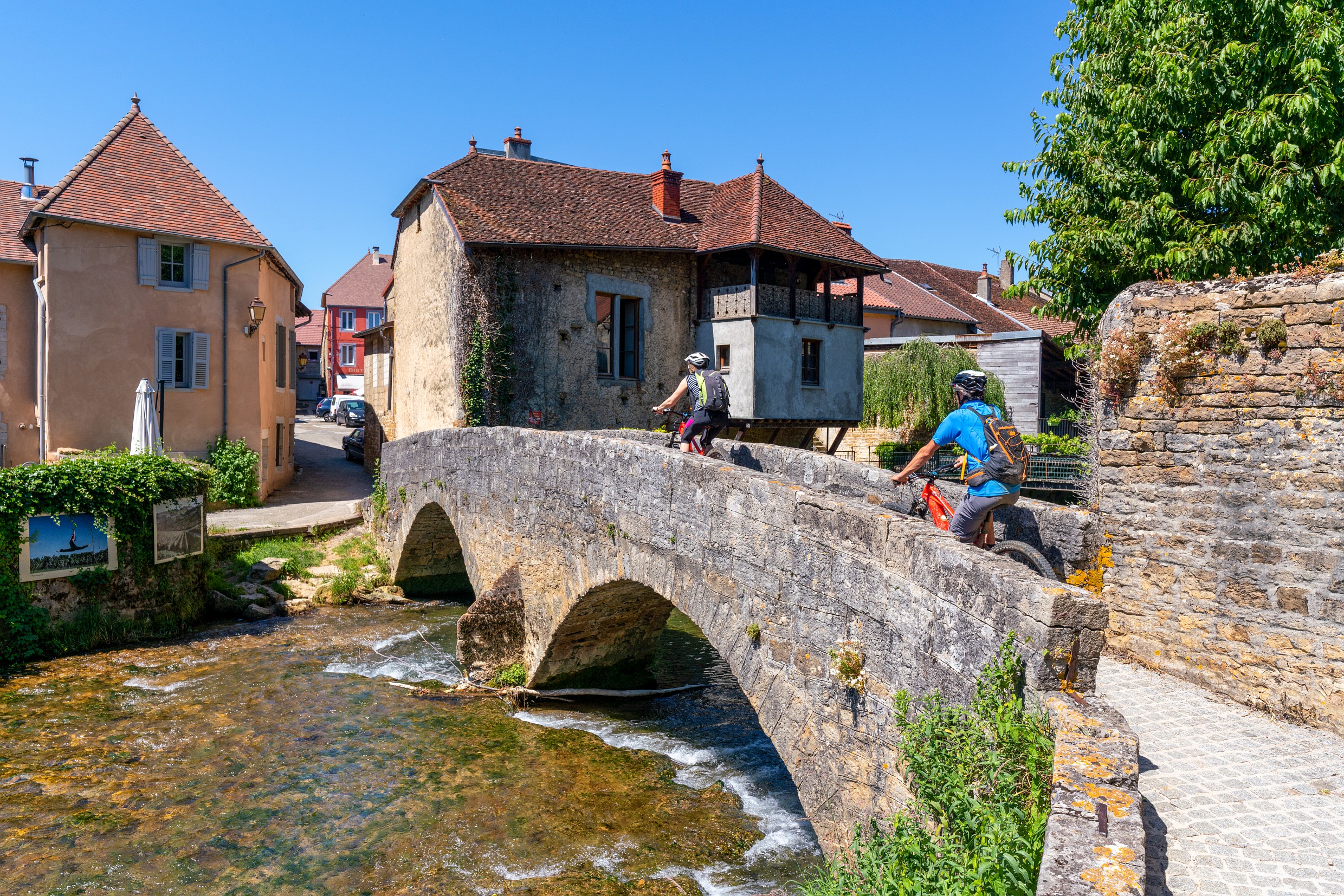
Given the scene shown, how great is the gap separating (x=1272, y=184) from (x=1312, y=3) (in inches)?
85.8

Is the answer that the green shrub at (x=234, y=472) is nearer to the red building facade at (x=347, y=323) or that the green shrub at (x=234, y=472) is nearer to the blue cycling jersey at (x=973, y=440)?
the blue cycling jersey at (x=973, y=440)

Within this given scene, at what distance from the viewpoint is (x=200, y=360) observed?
64.7 ft

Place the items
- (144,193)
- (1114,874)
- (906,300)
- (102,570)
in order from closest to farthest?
1. (1114,874)
2. (102,570)
3. (144,193)
4. (906,300)

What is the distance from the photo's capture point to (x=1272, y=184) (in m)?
10.2

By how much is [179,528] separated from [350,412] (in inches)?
1145

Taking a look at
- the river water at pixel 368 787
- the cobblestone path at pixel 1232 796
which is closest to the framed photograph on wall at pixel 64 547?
the river water at pixel 368 787

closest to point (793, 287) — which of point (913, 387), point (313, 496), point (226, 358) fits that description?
point (913, 387)

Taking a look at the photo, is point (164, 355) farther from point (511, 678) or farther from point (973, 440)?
point (973, 440)

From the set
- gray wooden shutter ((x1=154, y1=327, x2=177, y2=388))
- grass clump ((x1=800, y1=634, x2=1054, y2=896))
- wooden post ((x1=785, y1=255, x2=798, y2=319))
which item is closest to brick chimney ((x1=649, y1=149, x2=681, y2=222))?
wooden post ((x1=785, y1=255, x2=798, y2=319))

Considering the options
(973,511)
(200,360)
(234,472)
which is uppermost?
(200,360)

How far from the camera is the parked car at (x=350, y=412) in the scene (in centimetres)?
4103

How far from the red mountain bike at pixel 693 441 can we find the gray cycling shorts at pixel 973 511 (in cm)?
319

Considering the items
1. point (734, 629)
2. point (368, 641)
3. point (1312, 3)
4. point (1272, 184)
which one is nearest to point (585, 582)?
point (734, 629)

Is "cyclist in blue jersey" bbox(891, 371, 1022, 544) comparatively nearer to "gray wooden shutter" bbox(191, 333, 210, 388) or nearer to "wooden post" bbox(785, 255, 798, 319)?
"wooden post" bbox(785, 255, 798, 319)
